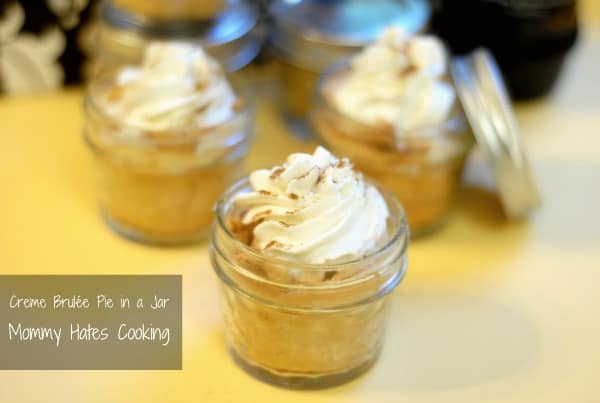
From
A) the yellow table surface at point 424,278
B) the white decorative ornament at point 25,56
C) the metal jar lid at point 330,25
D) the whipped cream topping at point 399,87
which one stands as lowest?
the yellow table surface at point 424,278

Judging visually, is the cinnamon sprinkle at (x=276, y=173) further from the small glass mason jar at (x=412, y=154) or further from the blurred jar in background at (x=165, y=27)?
the blurred jar in background at (x=165, y=27)

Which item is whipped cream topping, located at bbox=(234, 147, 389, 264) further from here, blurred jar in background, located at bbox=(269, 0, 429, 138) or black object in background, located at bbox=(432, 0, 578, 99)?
black object in background, located at bbox=(432, 0, 578, 99)

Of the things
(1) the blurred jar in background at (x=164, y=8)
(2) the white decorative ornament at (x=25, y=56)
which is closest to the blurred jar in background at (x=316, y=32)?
(1) the blurred jar in background at (x=164, y=8)

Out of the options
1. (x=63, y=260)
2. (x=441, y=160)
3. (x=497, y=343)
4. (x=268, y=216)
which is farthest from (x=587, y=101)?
(x=63, y=260)

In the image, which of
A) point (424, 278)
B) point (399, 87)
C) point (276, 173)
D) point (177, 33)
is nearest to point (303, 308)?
point (276, 173)

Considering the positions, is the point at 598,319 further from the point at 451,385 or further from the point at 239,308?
the point at 239,308

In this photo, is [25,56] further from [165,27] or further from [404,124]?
[404,124]
